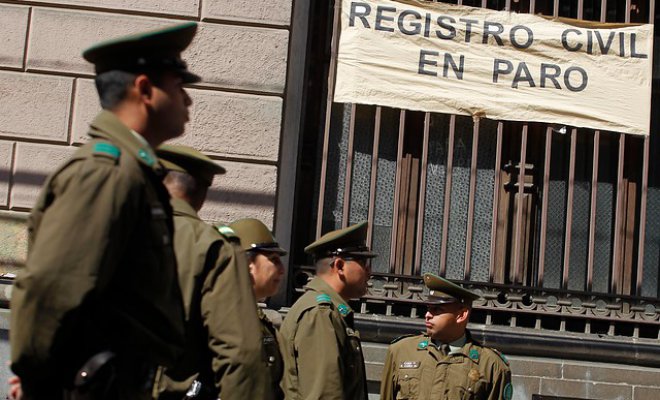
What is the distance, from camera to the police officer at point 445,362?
6.16 metres

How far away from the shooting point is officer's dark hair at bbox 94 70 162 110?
2996 millimetres

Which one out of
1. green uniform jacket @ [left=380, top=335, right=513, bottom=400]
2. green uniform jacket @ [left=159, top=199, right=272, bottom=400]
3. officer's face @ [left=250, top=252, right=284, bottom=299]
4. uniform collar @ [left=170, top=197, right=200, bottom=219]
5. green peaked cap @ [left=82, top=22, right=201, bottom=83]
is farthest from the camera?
green uniform jacket @ [left=380, top=335, right=513, bottom=400]

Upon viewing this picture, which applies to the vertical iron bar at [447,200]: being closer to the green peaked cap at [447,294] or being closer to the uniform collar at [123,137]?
the green peaked cap at [447,294]

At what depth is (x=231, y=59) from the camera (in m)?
8.41

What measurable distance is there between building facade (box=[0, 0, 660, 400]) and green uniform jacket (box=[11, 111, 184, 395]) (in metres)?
5.34

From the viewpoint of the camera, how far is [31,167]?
825 centimetres

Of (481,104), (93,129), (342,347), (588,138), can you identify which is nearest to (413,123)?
(481,104)

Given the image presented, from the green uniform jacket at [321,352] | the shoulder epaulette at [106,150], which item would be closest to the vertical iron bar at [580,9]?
the green uniform jacket at [321,352]

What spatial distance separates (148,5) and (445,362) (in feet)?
12.8

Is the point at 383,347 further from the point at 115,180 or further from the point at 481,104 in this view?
the point at 115,180

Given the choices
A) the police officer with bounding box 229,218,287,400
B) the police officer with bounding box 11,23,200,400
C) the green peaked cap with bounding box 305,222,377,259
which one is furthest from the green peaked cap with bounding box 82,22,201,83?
the green peaked cap with bounding box 305,222,377,259

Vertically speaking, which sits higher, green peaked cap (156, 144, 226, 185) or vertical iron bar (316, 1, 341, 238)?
vertical iron bar (316, 1, 341, 238)

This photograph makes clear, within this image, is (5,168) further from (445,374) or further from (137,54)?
(137,54)

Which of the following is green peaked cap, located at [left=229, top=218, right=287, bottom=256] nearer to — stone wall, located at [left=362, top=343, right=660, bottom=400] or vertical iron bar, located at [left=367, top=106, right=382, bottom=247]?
stone wall, located at [left=362, top=343, right=660, bottom=400]
